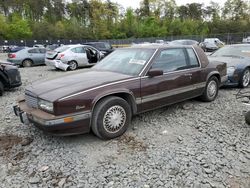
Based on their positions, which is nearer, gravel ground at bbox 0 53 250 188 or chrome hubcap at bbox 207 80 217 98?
gravel ground at bbox 0 53 250 188

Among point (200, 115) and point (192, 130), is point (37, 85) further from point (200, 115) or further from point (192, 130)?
point (200, 115)

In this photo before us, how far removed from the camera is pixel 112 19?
65938 mm

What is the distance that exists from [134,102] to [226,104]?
2803 mm

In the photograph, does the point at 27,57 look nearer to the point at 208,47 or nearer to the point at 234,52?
the point at 234,52

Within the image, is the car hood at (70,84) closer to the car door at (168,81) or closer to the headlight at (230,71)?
the car door at (168,81)

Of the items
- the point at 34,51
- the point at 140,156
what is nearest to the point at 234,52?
the point at 140,156

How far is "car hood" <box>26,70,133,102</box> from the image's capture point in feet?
11.9

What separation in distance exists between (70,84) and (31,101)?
711 millimetres

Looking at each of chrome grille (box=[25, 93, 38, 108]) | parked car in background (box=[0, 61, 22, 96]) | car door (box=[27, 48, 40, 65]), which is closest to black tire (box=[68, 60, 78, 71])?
car door (box=[27, 48, 40, 65])

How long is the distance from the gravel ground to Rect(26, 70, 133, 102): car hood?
85 centimetres

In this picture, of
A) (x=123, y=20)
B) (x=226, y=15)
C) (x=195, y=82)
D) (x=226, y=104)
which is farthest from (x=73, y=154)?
(x=226, y=15)

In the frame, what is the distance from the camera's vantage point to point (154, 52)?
4602 millimetres

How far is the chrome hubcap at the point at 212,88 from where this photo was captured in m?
5.87

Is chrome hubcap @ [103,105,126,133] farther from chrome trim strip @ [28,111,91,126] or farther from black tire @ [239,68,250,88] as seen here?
black tire @ [239,68,250,88]
